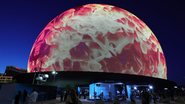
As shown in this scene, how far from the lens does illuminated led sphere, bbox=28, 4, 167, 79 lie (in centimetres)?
4450

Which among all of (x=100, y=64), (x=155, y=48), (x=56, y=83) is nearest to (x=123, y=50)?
(x=100, y=64)

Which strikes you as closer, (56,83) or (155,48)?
(56,83)

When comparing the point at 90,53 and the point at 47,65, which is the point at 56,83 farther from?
the point at 90,53

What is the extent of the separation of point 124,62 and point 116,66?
6.50 ft

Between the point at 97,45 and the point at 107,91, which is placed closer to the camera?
the point at 107,91

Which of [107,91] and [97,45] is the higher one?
[97,45]

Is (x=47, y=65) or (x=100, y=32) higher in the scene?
(x=100, y=32)

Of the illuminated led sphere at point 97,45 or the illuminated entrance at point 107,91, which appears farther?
the illuminated led sphere at point 97,45

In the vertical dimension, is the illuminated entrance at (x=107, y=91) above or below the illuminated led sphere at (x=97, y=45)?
below

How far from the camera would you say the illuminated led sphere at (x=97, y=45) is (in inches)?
1752

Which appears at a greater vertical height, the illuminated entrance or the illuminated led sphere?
the illuminated led sphere

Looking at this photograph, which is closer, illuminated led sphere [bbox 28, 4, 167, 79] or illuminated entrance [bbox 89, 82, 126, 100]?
illuminated entrance [bbox 89, 82, 126, 100]

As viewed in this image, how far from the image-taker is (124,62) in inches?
1779

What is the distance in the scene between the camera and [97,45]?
45.2 metres
